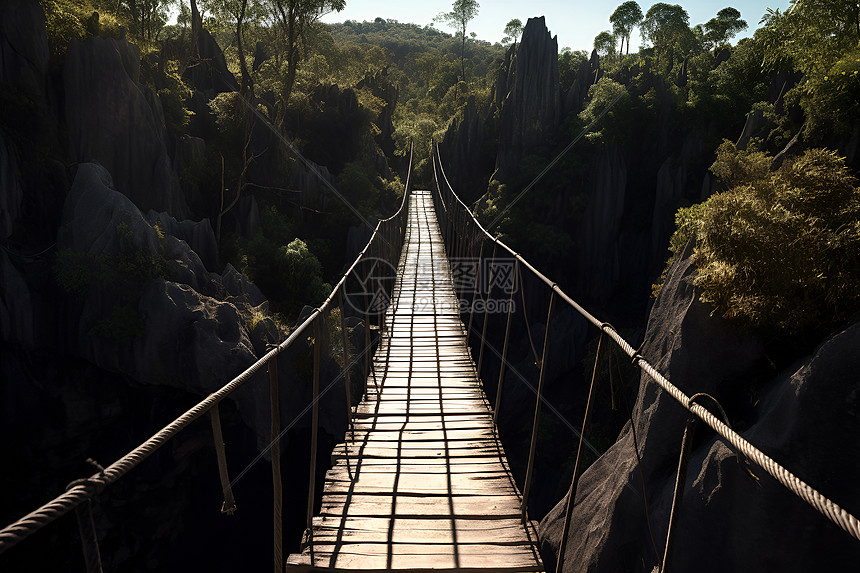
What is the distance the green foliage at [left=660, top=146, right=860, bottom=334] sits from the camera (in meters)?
4.35

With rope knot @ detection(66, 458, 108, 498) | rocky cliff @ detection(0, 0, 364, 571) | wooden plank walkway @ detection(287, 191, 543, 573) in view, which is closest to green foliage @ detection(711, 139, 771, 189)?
wooden plank walkway @ detection(287, 191, 543, 573)

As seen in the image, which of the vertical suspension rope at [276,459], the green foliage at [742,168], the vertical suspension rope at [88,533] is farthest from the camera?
the green foliage at [742,168]

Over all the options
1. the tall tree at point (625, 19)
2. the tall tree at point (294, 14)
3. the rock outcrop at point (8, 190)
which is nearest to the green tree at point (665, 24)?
the tall tree at point (625, 19)

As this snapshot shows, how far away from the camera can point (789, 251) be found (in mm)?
4492

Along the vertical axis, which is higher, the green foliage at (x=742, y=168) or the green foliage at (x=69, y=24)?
the green foliage at (x=69, y=24)

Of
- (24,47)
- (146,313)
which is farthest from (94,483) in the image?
(24,47)

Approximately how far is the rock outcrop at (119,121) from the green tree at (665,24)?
41498mm

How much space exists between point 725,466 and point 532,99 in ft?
73.0

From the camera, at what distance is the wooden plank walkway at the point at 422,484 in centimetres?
261

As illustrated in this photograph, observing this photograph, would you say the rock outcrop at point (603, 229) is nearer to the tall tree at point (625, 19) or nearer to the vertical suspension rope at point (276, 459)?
the vertical suspension rope at point (276, 459)

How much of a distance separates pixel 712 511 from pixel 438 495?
2.87 m

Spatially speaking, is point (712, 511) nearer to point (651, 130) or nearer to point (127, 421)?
point (127, 421)

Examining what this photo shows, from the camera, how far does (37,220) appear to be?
11672mm

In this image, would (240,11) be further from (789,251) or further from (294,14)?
(789,251)
